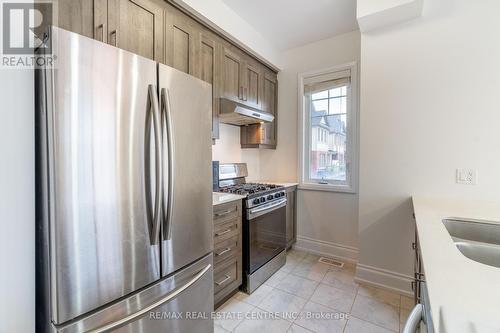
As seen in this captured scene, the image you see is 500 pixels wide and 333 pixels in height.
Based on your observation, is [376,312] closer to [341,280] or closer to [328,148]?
[341,280]

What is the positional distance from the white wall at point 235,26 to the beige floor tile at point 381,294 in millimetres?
2857

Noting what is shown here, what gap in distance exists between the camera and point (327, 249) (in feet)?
9.84

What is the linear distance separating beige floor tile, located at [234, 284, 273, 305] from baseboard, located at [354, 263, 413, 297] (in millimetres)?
958

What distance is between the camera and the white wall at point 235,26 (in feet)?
6.72

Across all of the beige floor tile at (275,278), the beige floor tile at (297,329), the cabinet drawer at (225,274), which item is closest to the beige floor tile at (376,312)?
the beige floor tile at (297,329)

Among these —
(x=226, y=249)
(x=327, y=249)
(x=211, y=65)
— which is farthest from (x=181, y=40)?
(x=327, y=249)

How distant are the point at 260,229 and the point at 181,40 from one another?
187 centimetres

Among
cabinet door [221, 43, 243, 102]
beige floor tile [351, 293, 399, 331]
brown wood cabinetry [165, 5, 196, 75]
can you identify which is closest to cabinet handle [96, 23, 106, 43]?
brown wood cabinetry [165, 5, 196, 75]

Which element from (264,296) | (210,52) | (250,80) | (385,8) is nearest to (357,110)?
(385,8)

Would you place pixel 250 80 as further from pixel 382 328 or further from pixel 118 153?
pixel 382 328

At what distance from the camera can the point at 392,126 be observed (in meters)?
2.21

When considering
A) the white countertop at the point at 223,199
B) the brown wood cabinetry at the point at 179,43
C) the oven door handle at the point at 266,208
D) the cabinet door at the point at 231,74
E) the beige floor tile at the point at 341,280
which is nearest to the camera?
the brown wood cabinetry at the point at 179,43

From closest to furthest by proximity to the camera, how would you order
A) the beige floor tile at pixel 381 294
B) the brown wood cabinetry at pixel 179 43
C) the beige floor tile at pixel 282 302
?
the brown wood cabinetry at pixel 179 43, the beige floor tile at pixel 282 302, the beige floor tile at pixel 381 294

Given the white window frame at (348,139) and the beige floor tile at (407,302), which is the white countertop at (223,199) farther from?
the beige floor tile at (407,302)
